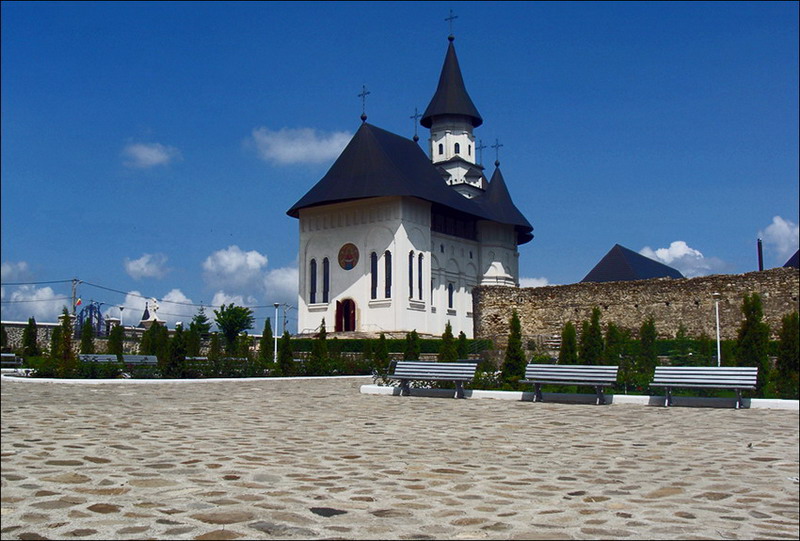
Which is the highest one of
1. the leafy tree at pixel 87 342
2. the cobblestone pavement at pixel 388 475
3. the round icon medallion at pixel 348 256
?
the round icon medallion at pixel 348 256

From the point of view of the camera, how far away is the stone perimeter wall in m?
32.6

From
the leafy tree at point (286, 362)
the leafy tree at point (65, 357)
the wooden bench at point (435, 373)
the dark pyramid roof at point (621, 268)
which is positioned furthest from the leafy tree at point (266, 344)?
the dark pyramid roof at point (621, 268)

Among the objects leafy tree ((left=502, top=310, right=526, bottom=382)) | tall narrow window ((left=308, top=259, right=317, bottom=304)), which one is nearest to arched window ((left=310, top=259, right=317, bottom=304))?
tall narrow window ((left=308, top=259, right=317, bottom=304))

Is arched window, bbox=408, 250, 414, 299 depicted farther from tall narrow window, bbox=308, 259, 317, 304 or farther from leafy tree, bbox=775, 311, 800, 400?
leafy tree, bbox=775, 311, 800, 400

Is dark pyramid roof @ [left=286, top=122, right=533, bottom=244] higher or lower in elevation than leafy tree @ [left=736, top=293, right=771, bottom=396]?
higher

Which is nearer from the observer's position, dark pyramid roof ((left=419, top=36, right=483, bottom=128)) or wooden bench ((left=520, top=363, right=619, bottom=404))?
wooden bench ((left=520, top=363, right=619, bottom=404))

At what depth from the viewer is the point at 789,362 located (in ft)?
47.6

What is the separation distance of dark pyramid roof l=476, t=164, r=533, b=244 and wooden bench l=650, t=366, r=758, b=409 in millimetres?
34774

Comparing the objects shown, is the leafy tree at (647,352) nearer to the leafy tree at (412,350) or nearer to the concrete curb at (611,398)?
the concrete curb at (611,398)

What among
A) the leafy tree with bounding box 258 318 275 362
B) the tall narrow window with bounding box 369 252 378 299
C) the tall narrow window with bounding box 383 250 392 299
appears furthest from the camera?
the tall narrow window with bounding box 369 252 378 299

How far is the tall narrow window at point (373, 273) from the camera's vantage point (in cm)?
4156

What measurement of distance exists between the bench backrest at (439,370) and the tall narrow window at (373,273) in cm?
2502

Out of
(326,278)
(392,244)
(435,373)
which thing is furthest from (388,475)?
(326,278)

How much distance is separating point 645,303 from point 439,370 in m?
23.1
